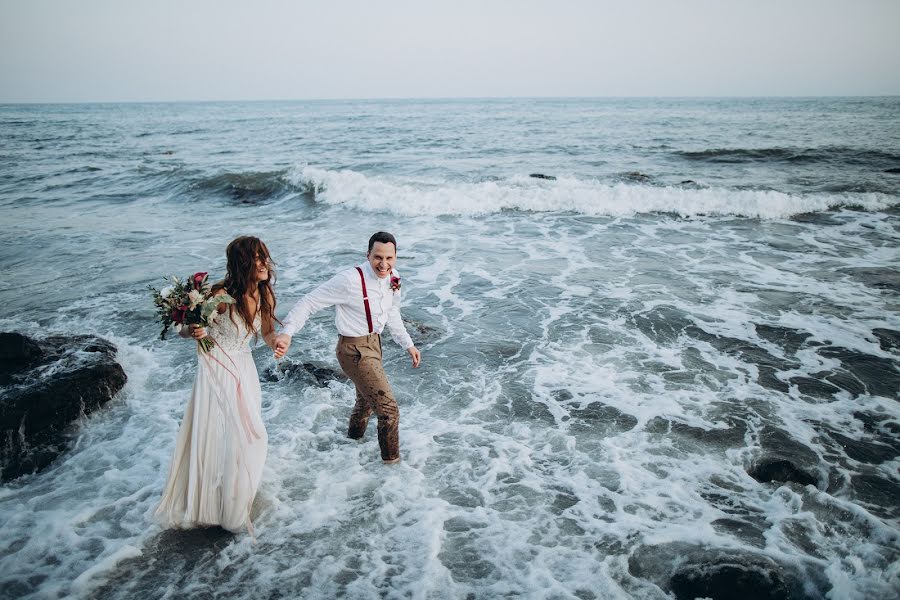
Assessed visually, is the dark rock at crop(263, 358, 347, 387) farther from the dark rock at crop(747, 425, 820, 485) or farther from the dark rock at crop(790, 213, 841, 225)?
the dark rock at crop(790, 213, 841, 225)

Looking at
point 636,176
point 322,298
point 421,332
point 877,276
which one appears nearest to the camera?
point 322,298

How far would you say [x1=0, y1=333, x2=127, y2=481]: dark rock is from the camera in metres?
4.92

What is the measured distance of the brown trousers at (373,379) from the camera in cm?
449

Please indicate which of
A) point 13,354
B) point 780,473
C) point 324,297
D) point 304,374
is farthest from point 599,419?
point 13,354

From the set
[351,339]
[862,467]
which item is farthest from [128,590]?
[862,467]

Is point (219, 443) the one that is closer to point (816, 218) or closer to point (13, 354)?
point (13, 354)

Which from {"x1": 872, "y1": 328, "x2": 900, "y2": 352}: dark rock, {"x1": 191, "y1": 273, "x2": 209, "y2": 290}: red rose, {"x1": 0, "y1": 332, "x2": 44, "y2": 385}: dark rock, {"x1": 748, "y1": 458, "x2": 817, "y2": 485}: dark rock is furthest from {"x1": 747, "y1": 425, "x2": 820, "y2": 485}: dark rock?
{"x1": 0, "y1": 332, "x2": 44, "y2": 385}: dark rock

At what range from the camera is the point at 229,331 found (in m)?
3.84

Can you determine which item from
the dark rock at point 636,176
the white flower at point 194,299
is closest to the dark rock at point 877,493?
the white flower at point 194,299

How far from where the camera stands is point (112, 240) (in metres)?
13.5

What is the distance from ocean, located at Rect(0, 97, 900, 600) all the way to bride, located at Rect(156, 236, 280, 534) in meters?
0.30

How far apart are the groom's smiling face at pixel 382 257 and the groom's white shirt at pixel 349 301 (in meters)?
0.08

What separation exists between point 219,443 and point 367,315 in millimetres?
1545

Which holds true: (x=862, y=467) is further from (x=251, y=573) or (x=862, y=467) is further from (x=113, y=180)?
(x=113, y=180)
